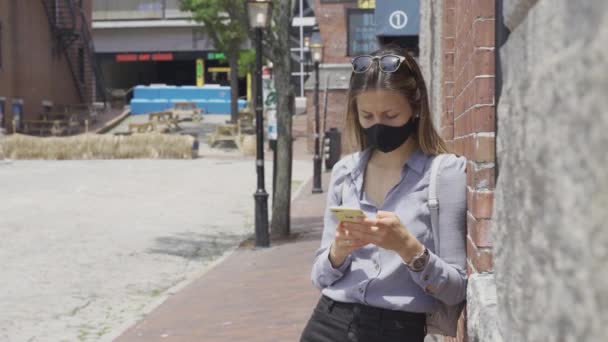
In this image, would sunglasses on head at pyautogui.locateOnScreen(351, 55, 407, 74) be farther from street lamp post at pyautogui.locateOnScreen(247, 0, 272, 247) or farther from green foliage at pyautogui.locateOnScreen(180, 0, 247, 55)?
green foliage at pyautogui.locateOnScreen(180, 0, 247, 55)

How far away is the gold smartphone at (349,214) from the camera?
2281 millimetres

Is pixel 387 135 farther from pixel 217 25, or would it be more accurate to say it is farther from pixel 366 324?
pixel 217 25

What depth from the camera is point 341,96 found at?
3475 centimetres

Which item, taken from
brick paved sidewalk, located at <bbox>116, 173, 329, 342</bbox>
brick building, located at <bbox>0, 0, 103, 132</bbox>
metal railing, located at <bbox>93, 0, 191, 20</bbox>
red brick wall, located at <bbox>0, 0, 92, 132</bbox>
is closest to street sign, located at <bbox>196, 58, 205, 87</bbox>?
metal railing, located at <bbox>93, 0, 191, 20</bbox>

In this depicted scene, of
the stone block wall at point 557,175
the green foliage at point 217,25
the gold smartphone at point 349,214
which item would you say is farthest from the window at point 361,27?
the stone block wall at point 557,175

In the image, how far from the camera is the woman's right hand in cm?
246

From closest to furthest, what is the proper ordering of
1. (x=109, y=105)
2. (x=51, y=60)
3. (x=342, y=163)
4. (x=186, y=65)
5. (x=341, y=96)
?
(x=342, y=163) → (x=341, y=96) → (x=51, y=60) → (x=109, y=105) → (x=186, y=65)

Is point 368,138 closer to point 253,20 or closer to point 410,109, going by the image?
point 410,109

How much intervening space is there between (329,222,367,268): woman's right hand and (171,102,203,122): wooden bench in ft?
143

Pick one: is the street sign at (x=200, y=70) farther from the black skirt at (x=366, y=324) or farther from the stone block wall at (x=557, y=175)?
the stone block wall at (x=557, y=175)

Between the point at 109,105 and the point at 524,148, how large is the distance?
4961 centimetres

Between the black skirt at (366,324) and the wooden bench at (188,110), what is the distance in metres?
43.7

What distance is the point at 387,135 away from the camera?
2.66 m

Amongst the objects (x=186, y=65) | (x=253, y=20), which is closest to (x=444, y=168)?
(x=253, y=20)
